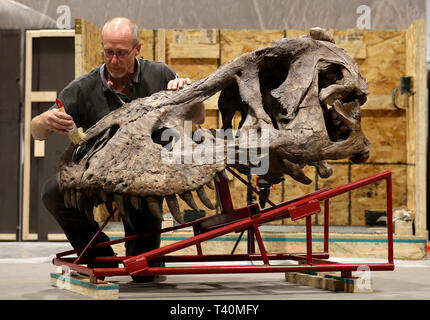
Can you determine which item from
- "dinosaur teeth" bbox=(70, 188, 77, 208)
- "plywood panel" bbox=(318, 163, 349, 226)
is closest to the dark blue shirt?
"dinosaur teeth" bbox=(70, 188, 77, 208)

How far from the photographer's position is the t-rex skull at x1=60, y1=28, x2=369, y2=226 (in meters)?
3.18

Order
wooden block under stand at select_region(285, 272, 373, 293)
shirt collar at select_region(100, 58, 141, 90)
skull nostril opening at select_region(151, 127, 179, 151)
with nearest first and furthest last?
skull nostril opening at select_region(151, 127, 179, 151) < wooden block under stand at select_region(285, 272, 373, 293) < shirt collar at select_region(100, 58, 141, 90)

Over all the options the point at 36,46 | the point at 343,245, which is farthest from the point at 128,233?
the point at 36,46

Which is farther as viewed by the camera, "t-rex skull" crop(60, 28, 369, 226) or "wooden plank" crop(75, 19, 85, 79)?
"wooden plank" crop(75, 19, 85, 79)

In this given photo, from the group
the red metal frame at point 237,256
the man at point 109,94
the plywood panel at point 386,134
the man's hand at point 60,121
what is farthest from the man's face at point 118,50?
the plywood panel at point 386,134

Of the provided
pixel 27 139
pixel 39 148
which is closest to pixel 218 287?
pixel 39 148

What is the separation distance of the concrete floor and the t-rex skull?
21.1 inches

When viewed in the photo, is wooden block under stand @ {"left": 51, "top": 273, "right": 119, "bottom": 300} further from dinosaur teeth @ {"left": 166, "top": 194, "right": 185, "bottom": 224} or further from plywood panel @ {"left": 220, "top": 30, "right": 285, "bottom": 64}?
plywood panel @ {"left": 220, "top": 30, "right": 285, "bottom": 64}

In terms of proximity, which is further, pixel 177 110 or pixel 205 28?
pixel 205 28

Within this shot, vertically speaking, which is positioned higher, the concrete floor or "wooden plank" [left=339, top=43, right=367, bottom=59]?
"wooden plank" [left=339, top=43, right=367, bottom=59]

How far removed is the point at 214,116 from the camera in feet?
24.8
